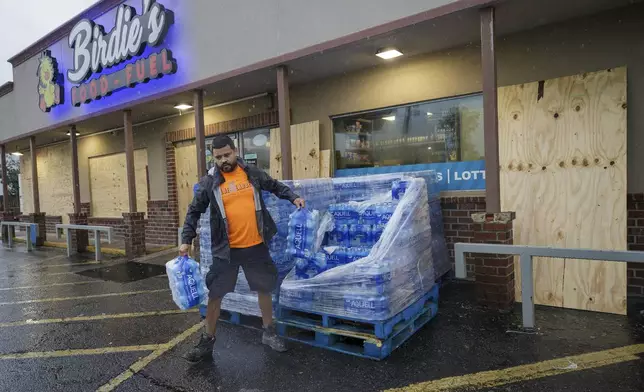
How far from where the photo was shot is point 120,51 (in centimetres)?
942

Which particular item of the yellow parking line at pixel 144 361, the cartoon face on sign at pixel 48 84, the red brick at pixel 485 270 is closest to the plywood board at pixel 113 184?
the cartoon face on sign at pixel 48 84

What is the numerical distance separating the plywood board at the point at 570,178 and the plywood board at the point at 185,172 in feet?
23.5

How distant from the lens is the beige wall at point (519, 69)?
5.07 metres

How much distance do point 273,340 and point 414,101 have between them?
442 centimetres

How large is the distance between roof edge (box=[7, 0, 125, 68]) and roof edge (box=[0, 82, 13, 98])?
2.39 ft

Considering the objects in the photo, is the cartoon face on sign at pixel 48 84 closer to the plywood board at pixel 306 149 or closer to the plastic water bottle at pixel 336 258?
the plywood board at pixel 306 149

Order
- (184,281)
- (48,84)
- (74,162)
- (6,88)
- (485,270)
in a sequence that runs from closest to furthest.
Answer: (184,281), (485,270), (74,162), (48,84), (6,88)

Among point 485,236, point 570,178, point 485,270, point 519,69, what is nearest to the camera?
point 485,236

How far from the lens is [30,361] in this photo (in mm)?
4172

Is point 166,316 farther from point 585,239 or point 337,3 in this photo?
point 585,239

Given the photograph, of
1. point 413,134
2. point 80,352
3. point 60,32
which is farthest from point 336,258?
point 60,32

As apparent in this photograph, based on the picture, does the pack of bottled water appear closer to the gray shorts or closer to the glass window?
the gray shorts

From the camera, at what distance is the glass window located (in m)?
6.40

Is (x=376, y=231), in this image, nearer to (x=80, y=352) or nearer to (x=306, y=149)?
(x=80, y=352)
